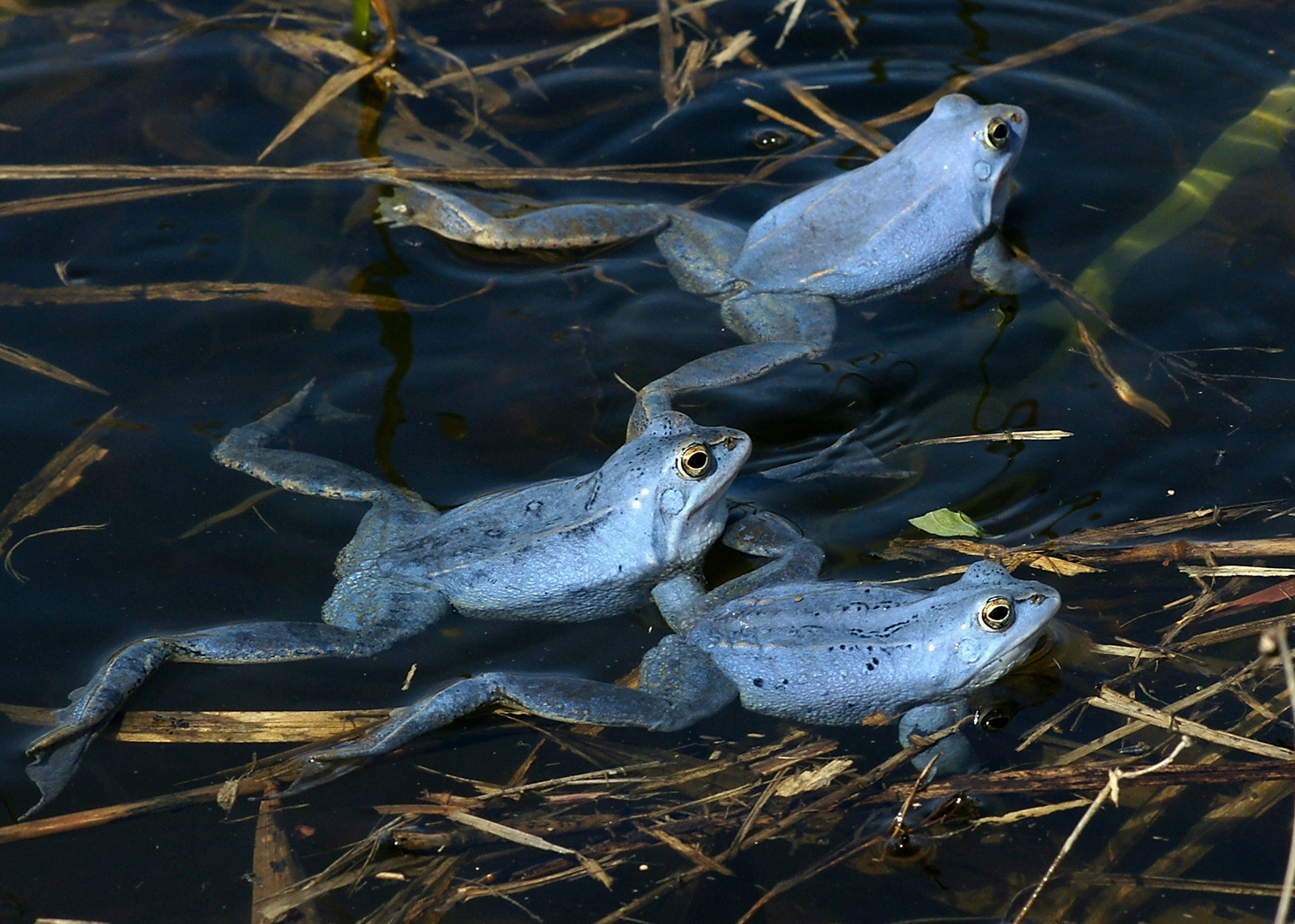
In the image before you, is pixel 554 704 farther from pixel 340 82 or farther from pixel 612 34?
pixel 612 34

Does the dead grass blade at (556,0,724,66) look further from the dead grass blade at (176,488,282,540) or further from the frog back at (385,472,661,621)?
the frog back at (385,472,661,621)

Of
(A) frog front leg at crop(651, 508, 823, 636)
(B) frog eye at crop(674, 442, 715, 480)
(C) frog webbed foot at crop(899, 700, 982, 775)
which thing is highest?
(B) frog eye at crop(674, 442, 715, 480)

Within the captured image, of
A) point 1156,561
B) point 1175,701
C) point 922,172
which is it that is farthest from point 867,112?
point 1175,701

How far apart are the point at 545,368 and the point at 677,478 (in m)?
1.62

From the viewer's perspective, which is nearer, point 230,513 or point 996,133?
point 230,513

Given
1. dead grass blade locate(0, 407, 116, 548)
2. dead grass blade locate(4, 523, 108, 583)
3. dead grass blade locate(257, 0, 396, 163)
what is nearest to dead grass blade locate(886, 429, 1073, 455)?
dead grass blade locate(4, 523, 108, 583)

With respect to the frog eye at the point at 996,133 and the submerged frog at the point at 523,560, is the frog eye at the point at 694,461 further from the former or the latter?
the frog eye at the point at 996,133

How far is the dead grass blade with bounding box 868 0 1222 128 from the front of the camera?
7.98 meters

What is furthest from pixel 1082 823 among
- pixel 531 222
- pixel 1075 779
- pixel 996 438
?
pixel 531 222

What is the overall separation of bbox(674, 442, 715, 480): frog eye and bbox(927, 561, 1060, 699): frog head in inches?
42.3

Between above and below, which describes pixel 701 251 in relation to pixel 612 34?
below

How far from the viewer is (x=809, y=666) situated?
182 inches

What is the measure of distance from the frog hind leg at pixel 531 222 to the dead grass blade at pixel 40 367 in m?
2.00

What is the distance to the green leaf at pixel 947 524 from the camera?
5.36 metres
